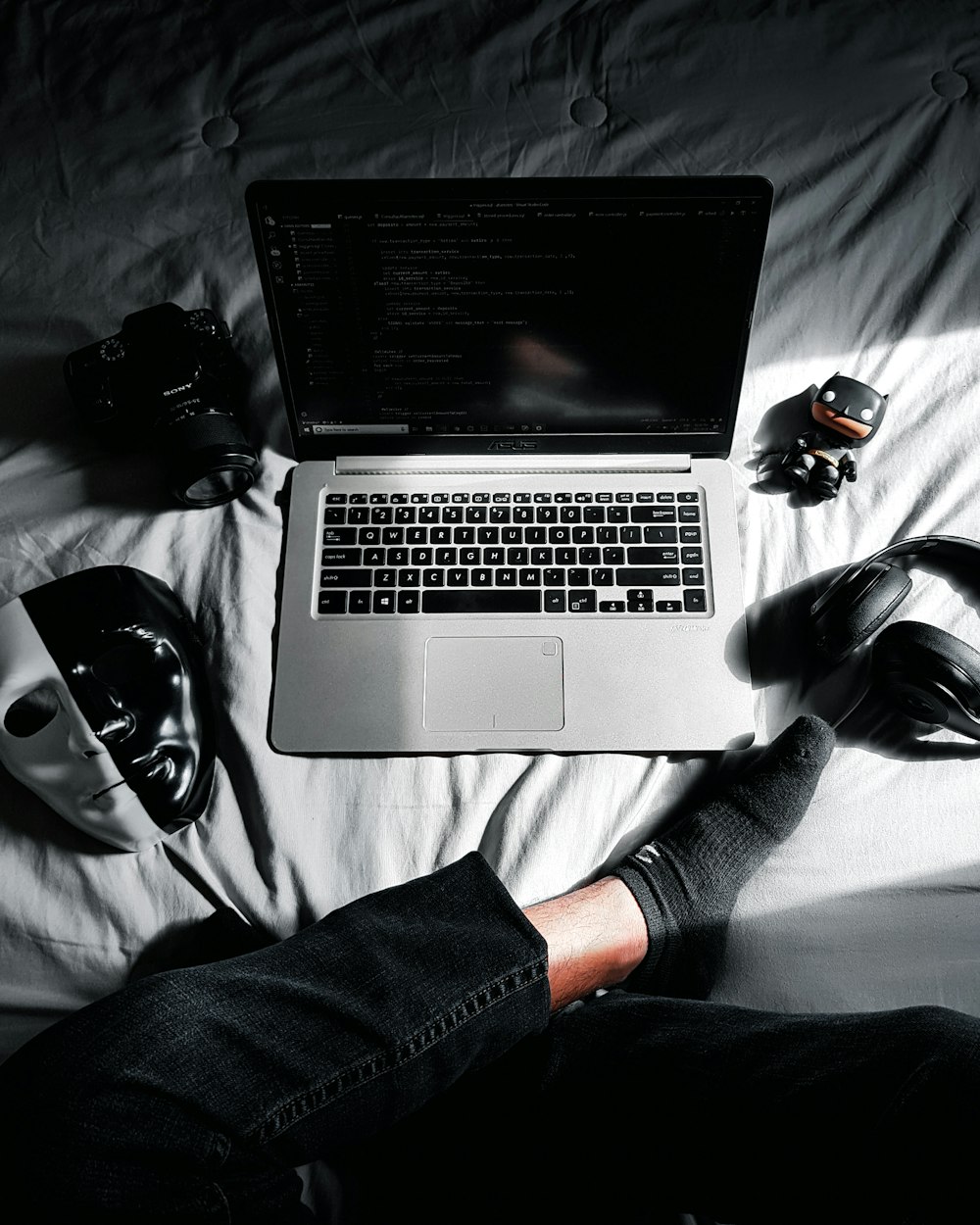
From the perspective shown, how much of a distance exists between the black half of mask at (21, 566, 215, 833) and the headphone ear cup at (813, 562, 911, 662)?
1.68ft

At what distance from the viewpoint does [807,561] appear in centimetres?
88

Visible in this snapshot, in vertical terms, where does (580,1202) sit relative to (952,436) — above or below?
below

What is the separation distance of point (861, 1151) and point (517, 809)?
1.08 ft

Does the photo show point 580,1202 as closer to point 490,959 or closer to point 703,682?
A: point 490,959

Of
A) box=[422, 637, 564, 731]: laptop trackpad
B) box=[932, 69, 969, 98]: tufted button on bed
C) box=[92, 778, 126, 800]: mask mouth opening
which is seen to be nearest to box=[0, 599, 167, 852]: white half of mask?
box=[92, 778, 126, 800]: mask mouth opening

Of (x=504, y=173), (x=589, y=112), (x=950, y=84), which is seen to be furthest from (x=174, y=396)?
(x=950, y=84)

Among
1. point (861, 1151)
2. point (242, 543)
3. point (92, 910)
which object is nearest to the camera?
point (861, 1151)

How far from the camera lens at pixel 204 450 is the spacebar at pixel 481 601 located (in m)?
0.20

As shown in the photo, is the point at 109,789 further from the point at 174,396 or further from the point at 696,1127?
the point at 696,1127

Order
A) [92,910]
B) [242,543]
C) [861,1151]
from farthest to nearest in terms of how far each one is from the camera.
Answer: [242,543]
[92,910]
[861,1151]

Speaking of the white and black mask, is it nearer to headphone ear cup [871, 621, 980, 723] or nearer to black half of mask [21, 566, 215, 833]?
black half of mask [21, 566, 215, 833]

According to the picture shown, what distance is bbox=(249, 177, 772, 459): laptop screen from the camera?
69 cm

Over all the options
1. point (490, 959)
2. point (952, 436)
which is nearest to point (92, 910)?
point (490, 959)

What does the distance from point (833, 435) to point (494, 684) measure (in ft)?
1.26
